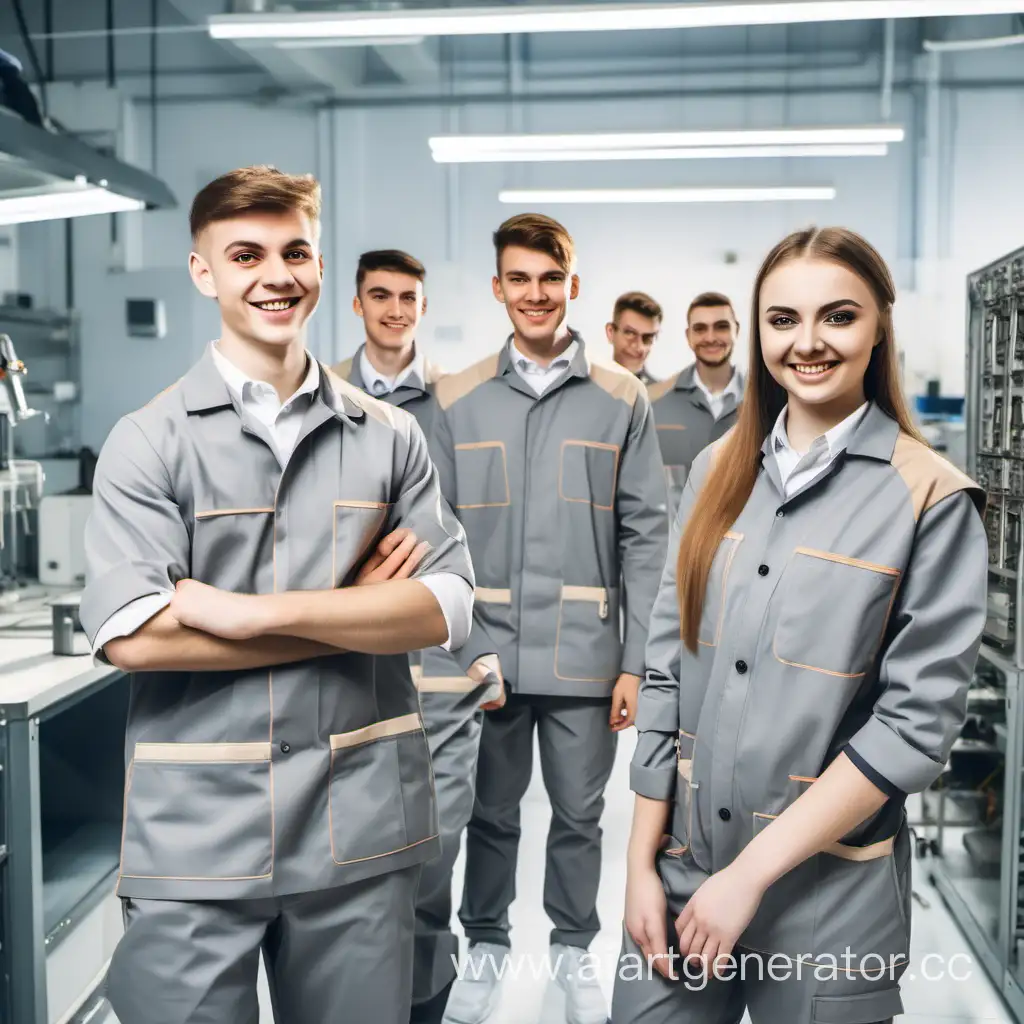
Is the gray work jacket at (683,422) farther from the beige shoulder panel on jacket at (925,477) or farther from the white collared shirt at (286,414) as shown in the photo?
the beige shoulder panel on jacket at (925,477)

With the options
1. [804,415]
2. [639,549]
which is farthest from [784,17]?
[804,415]

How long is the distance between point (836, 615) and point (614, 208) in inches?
180

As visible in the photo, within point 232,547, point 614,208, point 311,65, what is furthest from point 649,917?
point 311,65

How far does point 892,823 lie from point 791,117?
15.9 feet

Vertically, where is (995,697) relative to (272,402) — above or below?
below

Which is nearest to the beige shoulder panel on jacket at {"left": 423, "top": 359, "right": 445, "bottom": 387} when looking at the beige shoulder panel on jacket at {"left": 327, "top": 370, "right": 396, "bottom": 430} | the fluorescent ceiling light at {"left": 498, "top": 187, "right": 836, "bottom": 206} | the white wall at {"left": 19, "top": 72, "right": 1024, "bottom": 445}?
the beige shoulder panel on jacket at {"left": 327, "top": 370, "right": 396, "bottom": 430}

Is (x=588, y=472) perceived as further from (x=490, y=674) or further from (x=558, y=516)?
(x=490, y=674)

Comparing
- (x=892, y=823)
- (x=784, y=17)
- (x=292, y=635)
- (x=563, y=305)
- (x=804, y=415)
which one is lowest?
(x=892, y=823)

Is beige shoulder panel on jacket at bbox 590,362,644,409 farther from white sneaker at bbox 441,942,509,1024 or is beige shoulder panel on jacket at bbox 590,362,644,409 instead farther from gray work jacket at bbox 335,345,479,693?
white sneaker at bbox 441,942,509,1024

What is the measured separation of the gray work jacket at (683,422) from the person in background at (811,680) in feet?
9.24

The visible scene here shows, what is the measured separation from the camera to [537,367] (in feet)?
8.49

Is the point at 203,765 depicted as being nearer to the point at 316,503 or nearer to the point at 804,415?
the point at 316,503

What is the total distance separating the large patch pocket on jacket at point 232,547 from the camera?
143cm

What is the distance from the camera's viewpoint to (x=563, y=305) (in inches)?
101
